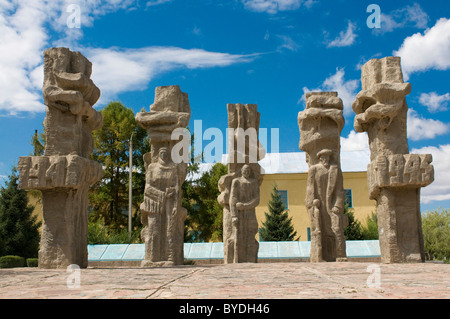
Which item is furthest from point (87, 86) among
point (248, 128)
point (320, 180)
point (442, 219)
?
point (442, 219)

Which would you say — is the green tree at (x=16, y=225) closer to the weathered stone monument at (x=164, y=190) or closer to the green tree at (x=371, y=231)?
the weathered stone monument at (x=164, y=190)

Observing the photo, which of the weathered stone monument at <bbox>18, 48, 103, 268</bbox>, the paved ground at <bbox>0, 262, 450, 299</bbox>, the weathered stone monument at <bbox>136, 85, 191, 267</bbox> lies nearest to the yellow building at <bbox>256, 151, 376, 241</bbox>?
the weathered stone monument at <bbox>136, 85, 191, 267</bbox>

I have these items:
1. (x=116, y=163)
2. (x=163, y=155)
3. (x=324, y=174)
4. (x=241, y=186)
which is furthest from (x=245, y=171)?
(x=116, y=163)

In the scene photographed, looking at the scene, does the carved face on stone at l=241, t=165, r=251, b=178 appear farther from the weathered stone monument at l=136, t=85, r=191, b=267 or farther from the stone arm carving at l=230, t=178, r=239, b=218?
the weathered stone monument at l=136, t=85, r=191, b=267

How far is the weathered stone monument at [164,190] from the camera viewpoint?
9.19 meters

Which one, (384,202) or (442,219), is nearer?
(384,202)

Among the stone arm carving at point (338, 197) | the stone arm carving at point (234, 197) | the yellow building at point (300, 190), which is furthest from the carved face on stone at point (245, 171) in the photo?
the yellow building at point (300, 190)

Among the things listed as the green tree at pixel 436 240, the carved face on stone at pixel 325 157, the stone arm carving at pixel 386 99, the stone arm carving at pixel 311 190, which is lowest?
the green tree at pixel 436 240

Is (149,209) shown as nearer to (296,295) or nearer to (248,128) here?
(248,128)

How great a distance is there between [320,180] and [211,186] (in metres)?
16.3

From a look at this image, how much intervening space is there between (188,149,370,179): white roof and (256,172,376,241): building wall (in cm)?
38

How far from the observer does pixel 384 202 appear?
335 inches

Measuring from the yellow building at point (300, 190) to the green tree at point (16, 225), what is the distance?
11.2m

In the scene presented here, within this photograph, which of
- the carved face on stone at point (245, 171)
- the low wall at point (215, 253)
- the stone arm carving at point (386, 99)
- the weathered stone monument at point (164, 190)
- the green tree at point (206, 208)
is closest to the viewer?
the stone arm carving at point (386, 99)
